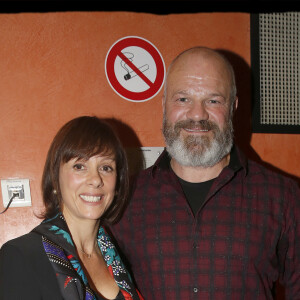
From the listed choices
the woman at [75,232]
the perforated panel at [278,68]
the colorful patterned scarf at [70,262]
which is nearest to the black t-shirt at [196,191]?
the woman at [75,232]

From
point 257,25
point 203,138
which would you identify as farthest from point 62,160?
point 257,25

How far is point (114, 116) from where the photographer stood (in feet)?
5.82

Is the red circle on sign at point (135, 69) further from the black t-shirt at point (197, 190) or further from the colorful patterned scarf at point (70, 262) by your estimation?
the colorful patterned scarf at point (70, 262)

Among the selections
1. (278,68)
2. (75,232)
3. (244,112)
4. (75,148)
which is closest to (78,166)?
(75,148)

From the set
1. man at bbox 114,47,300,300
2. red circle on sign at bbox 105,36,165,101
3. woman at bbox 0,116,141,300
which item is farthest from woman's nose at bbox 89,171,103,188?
red circle on sign at bbox 105,36,165,101

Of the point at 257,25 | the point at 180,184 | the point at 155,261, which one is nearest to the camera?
the point at 155,261

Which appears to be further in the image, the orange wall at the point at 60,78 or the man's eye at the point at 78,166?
the orange wall at the point at 60,78

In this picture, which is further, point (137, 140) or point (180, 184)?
point (137, 140)

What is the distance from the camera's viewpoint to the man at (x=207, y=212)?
132 centimetres

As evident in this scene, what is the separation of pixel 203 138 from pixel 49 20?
95 cm

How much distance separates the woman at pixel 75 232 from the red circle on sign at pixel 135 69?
49 centimetres

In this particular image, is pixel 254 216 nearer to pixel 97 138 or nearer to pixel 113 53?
pixel 97 138

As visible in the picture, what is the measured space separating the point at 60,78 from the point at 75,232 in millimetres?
774

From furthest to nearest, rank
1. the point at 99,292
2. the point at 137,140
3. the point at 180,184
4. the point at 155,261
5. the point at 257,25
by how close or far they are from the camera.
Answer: the point at 257,25 < the point at 137,140 < the point at 180,184 < the point at 155,261 < the point at 99,292
